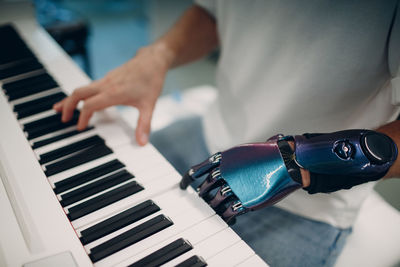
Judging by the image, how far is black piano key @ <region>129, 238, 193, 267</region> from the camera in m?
0.51

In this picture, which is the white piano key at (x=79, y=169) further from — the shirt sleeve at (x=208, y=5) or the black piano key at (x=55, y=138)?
the shirt sleeve at (x=208, y=5)

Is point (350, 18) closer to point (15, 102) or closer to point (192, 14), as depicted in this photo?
point (192, 14)

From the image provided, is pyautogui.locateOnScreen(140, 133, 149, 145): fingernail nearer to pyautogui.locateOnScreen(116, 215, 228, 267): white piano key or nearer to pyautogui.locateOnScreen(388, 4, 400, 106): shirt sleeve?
pyautogui.locateOnScreen(116, 215, 228, 267): white piano key

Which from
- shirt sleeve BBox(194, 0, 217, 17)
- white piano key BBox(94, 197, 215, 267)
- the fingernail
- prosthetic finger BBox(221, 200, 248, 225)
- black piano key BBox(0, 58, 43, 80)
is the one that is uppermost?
black piano key BBox(0, 58, 43, 80)

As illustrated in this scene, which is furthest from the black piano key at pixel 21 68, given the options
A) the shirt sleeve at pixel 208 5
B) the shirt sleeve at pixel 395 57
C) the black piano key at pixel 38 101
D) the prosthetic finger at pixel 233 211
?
the shirt sleeve at pixel 395 57

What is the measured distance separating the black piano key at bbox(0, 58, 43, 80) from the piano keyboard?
78 millimetres

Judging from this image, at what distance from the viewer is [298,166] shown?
53 centimetres

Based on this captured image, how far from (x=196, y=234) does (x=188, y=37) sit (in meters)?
0.74

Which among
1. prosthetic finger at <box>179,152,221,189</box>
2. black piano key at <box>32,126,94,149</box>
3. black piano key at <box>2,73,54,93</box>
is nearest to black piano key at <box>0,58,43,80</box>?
black piano key at <box>2,73,54,93</box>

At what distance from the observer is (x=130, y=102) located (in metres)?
0.84

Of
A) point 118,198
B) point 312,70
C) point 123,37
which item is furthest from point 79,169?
point 123,37

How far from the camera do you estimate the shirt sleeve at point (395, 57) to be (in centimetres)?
61

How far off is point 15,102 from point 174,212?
568mm

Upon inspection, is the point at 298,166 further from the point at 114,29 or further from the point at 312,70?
the point at 114,29
